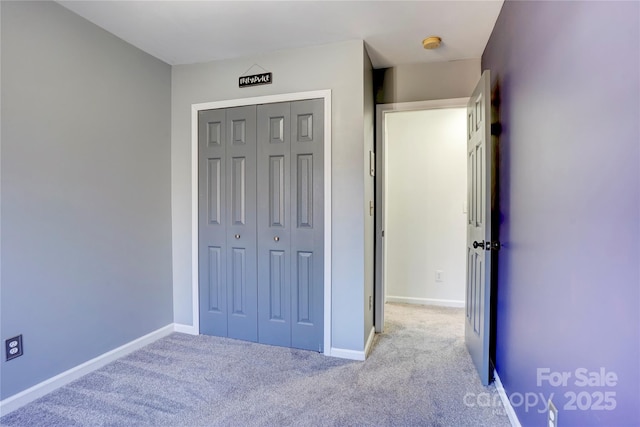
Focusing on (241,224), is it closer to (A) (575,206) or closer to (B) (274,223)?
(B) (274,223)

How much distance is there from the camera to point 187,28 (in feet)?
7.47

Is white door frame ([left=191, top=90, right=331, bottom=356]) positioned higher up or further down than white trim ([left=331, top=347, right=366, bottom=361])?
higher up

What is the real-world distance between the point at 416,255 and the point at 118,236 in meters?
3.06

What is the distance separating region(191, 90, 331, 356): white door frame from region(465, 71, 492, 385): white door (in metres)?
1.06

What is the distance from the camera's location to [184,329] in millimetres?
2932

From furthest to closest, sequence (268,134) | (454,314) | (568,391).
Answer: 1. (454,314)
2. (268,134)
3. (568,391)

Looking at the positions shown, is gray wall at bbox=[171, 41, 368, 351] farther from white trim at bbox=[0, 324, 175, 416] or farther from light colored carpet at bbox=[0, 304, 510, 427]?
white trim at bbox=[0, 324, 175, 416]

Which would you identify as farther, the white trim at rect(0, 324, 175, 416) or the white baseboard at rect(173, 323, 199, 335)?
the white baseboard at rect(173, 323, 199, 335)

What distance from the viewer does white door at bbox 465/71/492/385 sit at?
6.44ft

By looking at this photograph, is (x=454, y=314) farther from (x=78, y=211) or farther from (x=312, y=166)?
(x=78, y=211)

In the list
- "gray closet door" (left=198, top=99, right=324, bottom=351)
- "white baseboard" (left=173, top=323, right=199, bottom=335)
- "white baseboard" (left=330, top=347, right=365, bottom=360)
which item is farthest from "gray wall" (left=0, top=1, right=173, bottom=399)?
"white baseboard" (left=330, top=347, right=365, bottom=360)

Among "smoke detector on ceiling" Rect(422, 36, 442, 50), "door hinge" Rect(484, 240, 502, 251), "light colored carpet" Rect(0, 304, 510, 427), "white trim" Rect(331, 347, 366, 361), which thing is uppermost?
"smoke detector on ceiling" Rect(422, 36, 442, 50)

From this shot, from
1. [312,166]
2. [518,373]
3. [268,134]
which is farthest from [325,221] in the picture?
[518,373]

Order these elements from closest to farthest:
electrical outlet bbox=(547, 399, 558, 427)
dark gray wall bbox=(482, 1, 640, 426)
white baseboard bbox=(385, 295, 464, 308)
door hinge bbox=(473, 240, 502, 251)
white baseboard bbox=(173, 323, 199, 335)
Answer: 1. dark gray wall bbox=(482, 1, 640, 426)
2. electrical outlet bbox=(547, 399, 558, 427)
3. door hinge bbox=(473, 240, 502, 251)
4. white baseboard bbox=(173, 323, 199, 335)
5. white baseboard bbox=(385, 295, 464, 308)
